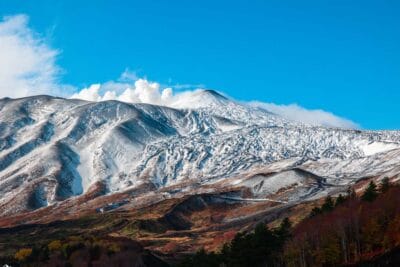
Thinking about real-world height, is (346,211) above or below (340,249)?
above

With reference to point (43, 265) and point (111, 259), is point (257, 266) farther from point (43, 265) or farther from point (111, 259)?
point (43, 265)

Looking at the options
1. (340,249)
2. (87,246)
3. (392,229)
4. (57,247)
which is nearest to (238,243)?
(340,249)

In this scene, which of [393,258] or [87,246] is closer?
[393,258]

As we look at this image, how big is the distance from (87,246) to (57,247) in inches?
392

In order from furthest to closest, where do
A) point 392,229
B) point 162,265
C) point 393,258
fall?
point 162,265
point 392,229
point 393,258

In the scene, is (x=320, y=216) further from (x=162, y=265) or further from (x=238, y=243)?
(x=162, y=265)

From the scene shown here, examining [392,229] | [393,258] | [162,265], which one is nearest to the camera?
[393,258]

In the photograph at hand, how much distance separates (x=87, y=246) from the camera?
511 ft

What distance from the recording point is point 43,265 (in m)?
144

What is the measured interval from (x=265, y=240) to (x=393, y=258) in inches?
1082

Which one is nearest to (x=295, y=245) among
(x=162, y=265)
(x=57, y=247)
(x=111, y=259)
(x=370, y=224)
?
(x=370, y=224)

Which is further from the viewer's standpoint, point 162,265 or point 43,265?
point 162,265

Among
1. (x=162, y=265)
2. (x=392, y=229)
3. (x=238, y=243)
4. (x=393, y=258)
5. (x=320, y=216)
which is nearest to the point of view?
(x=393, y=258)

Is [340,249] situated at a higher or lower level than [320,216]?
lower
